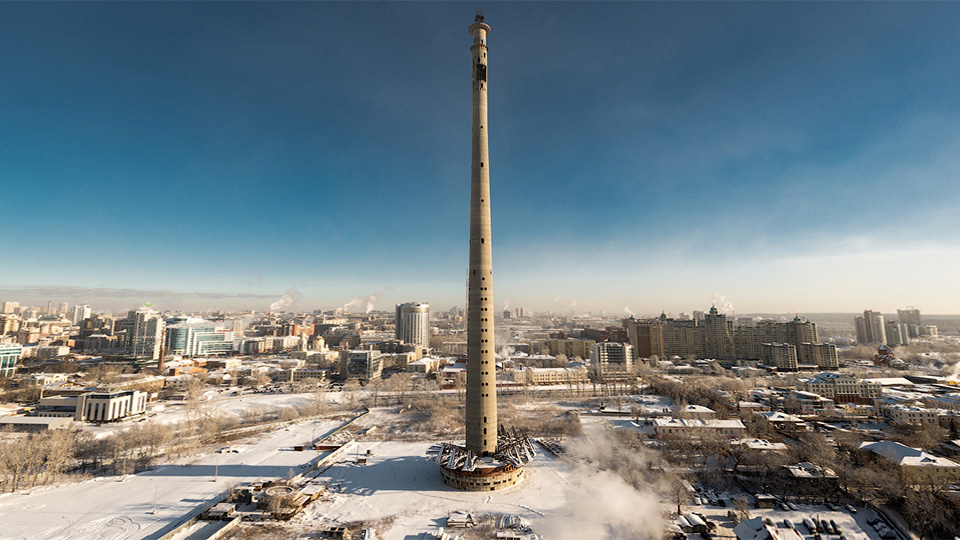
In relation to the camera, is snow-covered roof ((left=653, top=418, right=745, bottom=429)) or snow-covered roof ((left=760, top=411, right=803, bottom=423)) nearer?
A: snow-covered roof ((left=653, top=418, right=745, bottom=429))

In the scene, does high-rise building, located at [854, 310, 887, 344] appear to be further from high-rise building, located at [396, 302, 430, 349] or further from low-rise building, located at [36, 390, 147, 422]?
low-rise building, located at [36, 390, 147, 422]

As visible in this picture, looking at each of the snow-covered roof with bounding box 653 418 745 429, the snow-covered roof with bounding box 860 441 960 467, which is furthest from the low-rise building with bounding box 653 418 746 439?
the snow-covered roof with bounding box 860 441 960 467

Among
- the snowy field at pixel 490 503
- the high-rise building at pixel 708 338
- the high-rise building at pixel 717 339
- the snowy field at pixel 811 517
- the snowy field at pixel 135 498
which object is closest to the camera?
the snowy field at pixel 811 517

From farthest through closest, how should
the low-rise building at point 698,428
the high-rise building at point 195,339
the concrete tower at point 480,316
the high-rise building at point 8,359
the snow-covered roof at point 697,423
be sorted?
the high-rise building at point 195,339
the high-rise building at point 8,359
the snow-covered roof at point 697,423
the low-rise building at point 698,428
the concrete tower at point 480,316

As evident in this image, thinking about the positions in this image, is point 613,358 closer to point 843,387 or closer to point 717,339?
point 717,339

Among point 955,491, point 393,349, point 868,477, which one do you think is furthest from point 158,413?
point 955,491

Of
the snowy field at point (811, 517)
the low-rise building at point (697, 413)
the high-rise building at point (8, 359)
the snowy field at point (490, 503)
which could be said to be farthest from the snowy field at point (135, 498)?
the high-rise building at point (8, 359)

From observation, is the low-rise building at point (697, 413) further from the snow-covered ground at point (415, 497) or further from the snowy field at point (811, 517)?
the snow-covered ground at point (415, 497)
